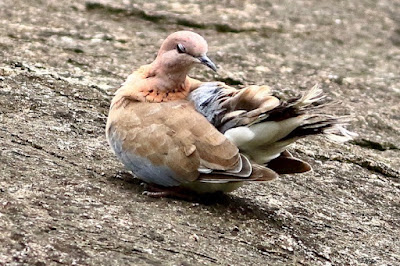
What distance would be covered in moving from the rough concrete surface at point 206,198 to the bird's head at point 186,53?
0.62 m

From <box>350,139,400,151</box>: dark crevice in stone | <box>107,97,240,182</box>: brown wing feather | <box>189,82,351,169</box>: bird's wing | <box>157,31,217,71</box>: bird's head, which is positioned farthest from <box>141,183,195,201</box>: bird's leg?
<box>350,139,400,151</box>: dark crevice in stone

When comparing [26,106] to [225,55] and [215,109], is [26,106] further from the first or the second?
[225,55]

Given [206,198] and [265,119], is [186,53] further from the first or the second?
[206,198]

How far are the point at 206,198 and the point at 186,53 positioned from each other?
70 cm

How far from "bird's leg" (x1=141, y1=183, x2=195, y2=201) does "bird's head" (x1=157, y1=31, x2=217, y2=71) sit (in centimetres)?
58

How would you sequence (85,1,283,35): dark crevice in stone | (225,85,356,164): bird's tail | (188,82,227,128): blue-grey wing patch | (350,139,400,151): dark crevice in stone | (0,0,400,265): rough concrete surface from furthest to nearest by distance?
(85,1,283,35): dark crevice in stone → (350,139,400,151): dark crevice in stone → (188,82,227,128): blue-grey wing patch → (225,85,356,164): bird's tail → (0,0,400,265): rough concrete surface

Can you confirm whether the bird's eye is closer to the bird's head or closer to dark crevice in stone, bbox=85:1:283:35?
the bird's head

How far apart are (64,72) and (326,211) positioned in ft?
7.09

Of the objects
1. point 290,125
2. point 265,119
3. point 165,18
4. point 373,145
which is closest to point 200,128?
point 265,119

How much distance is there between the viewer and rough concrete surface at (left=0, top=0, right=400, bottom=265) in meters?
3.01

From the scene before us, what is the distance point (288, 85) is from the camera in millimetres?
5543

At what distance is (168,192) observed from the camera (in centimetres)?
347

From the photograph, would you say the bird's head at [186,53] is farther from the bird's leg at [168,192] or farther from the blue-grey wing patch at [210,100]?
the bird's leg at [168,192]

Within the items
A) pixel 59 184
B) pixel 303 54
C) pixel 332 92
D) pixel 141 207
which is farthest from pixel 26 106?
pixel 303 54
